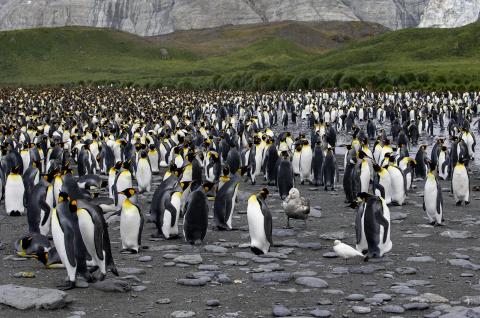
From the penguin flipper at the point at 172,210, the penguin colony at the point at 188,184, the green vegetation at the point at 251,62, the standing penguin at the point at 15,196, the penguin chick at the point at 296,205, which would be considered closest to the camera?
the penguin colony at the point at 188,184

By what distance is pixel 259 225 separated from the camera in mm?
8234

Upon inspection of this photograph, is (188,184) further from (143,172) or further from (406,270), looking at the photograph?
(143,172)

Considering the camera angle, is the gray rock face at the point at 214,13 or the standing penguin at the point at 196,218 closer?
the standing penguin at the point at 196,218

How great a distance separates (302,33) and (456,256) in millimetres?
118778

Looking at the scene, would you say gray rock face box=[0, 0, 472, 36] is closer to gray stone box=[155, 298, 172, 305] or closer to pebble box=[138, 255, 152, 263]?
pebble box=[138, 255, 152, 263]

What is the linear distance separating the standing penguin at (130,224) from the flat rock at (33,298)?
198 cm

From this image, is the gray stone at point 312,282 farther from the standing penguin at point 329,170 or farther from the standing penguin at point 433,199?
the standing penguin at point 329,170

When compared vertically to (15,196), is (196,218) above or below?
below

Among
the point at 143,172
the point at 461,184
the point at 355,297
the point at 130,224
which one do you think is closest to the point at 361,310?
the point at 355,297

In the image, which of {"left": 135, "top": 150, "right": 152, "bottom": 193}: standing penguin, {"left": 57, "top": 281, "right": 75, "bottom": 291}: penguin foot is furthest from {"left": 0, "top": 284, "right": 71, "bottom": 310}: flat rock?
{"left": 135, "top": 150, "right": 152, "bottom": 193}: standing penguin

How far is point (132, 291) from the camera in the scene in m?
6.66

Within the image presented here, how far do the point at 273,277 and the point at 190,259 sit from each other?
128 centimetres

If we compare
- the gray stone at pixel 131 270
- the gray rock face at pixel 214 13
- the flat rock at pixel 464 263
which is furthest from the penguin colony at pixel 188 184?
the gray rock face at pixel 214 13

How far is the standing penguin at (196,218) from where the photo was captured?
8.70 m
